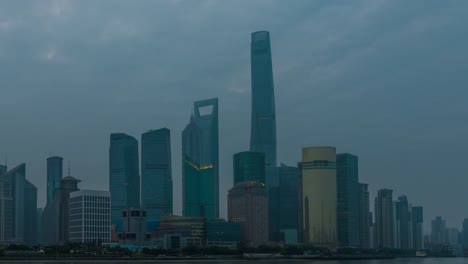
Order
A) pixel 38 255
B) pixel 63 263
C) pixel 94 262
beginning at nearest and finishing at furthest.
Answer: pixel 63 263 < pixel 94 262 < pixel 38 255

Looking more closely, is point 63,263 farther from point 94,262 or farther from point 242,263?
A: point 242,263

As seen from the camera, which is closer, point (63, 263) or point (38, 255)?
point (63, 263)

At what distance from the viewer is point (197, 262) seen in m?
192

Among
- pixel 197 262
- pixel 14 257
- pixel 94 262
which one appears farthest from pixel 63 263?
pixel 197 262

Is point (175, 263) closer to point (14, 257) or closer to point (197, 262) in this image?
point (197, 262)

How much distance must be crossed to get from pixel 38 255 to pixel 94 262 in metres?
19.7

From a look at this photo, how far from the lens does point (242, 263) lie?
630ft

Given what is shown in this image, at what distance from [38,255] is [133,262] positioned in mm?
24382

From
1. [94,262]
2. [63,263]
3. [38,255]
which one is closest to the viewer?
[63,263]

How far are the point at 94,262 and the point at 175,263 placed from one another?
1952 centimetres

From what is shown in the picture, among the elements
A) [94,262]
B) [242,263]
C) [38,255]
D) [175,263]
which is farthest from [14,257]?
[242,263]

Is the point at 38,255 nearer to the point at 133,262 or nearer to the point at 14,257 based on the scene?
the point at 14,257

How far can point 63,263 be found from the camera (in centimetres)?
16362

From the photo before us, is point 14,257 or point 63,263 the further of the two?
point 14,257
